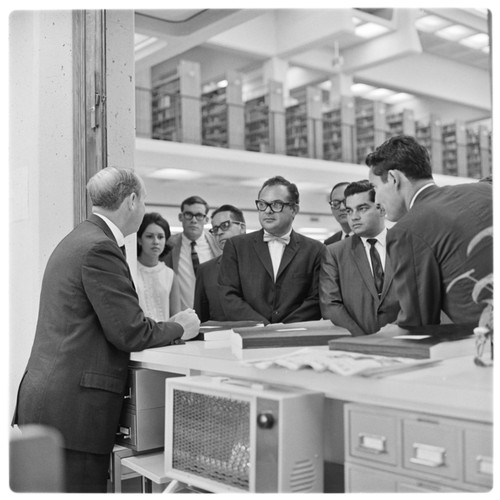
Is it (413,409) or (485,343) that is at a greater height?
(485,343)

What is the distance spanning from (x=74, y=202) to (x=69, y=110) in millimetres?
442

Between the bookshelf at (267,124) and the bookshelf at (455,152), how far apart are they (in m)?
4.03

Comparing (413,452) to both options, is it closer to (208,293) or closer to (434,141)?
(208,293)

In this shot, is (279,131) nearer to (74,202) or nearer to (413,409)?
(74,202)

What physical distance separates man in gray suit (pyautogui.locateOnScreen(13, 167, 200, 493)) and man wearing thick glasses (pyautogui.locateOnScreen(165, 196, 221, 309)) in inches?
90.0

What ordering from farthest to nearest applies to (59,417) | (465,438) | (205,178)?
(205,178) < (59,417) < (465,438)

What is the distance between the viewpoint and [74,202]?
3.25 m

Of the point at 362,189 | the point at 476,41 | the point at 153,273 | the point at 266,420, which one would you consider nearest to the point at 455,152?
the point at 476,41

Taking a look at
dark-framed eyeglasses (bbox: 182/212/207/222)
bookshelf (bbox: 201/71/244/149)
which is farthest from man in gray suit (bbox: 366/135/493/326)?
bookshelf (bbox: 201/71/244/149)

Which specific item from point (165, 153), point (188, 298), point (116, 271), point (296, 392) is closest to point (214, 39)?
point (165, 153)

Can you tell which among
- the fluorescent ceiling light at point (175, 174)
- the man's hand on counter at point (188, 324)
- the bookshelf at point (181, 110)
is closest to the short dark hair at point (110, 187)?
the man's hand on counter at point (188, 324)

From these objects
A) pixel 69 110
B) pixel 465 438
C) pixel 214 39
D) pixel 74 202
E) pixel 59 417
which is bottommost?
pixel 59 417

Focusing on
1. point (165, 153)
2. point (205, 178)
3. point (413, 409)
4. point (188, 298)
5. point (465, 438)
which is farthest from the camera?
point (205, 178)

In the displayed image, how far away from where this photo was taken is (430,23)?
41.9 feet
